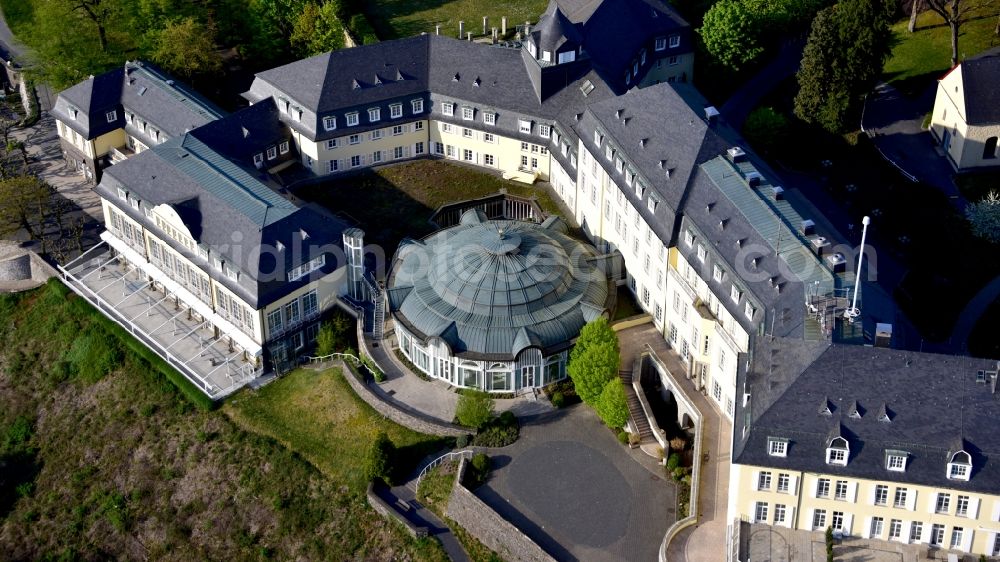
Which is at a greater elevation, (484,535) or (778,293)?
(778,293)

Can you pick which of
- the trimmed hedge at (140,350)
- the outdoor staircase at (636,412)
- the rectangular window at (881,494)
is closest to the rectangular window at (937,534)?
the rectangular window at (881,494)

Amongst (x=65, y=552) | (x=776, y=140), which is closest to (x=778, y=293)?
(x=776, y=140)

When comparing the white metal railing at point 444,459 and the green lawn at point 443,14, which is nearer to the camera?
the white metal railing at point 444,459

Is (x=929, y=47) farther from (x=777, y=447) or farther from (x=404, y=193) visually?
(x=777, y=447)

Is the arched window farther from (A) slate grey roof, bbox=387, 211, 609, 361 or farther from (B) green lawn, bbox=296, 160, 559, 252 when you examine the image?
(B) green lawn, bbox=296, 160, 559, 252

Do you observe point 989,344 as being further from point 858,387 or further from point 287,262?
point 287,262

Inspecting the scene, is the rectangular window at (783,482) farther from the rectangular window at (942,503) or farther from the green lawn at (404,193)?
the green lawn at (404,193)
